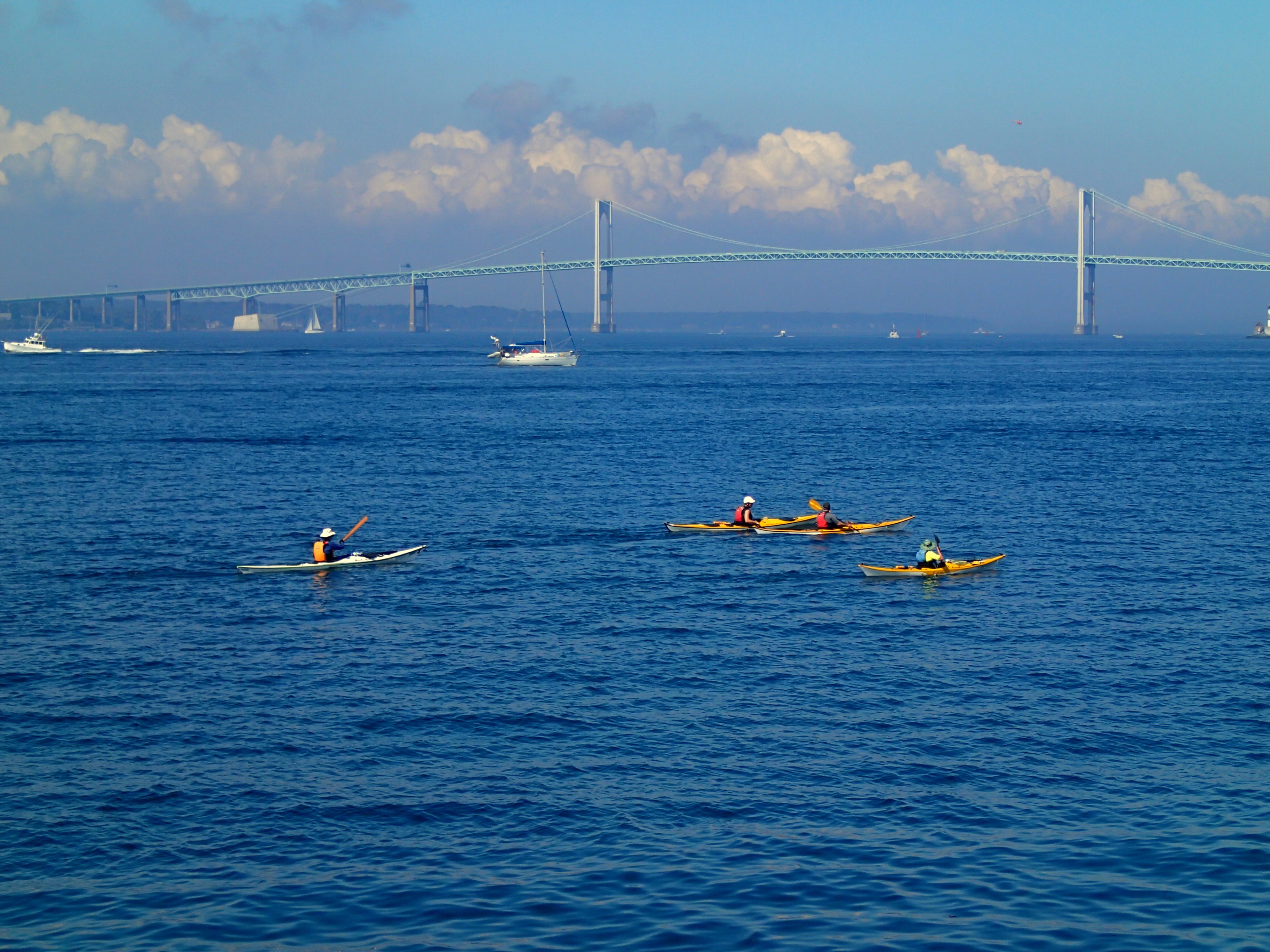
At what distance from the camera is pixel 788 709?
2350 centimetres

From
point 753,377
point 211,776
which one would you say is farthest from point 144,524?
point 753,377

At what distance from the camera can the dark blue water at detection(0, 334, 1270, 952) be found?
16.4 m

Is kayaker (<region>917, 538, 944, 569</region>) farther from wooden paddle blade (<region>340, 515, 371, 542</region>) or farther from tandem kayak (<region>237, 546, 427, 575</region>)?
wooden paddle blade (<region>340, 515, 371, 542</region>)

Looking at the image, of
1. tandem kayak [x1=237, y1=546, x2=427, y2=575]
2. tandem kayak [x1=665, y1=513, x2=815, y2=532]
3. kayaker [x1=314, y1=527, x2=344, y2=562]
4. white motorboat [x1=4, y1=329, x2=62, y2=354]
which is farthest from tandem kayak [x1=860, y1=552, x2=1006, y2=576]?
white motorboat [x1=4, y1=329, x2=62, y2=354]

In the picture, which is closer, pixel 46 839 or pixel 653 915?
pixel 653 915

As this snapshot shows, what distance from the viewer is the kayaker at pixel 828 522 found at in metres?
40.0

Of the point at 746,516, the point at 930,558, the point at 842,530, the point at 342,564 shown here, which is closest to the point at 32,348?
the point at 342,564

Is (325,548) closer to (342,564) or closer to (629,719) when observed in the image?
(342,564)

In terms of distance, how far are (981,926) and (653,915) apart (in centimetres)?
396

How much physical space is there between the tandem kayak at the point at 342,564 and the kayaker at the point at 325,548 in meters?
0.12

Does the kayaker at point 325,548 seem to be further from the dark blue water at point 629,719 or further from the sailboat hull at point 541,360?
the sailboat hull at point 541,360

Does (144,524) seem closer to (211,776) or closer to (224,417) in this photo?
(211,776)

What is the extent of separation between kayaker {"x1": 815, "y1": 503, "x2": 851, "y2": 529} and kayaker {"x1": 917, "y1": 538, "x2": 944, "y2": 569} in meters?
6.02

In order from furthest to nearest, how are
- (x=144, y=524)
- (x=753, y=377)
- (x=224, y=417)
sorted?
(x=753, y=377) → (x=224, y=417) → (x=144, y=524)
